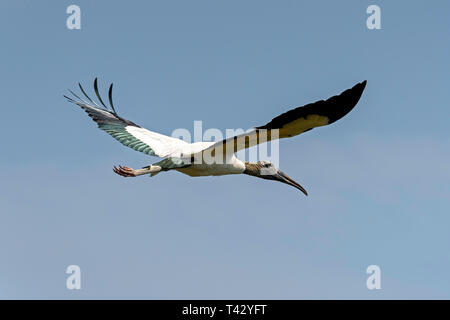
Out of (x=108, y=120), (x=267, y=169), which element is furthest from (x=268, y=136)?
(x=108, y=120)

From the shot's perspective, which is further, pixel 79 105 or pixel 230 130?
pixel 79 105

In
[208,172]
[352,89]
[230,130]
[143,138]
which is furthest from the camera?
[143,138]

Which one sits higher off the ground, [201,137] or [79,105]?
[79,105]

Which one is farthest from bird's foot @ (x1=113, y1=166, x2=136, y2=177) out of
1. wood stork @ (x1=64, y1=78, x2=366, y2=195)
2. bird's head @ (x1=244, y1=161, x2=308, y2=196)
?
bird's head @ (x1=244, y1=161, x2=308, y2=196)

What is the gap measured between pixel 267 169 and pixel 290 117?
4.11 m

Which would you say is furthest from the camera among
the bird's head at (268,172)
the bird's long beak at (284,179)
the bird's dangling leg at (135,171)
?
the bird's long beak at (284,179)

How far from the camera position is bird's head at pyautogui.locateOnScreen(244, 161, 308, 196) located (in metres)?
18.8

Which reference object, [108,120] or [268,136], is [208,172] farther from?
[108,120]

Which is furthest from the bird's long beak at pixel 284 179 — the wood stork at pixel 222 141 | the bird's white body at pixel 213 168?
the bird's white body at pixel 213 168

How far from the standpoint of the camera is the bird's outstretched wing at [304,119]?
1504 cm

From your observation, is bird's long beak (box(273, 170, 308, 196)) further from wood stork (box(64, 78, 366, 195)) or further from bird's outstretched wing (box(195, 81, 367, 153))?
bird's outstretched wing (box(195, 81, 367, 153))

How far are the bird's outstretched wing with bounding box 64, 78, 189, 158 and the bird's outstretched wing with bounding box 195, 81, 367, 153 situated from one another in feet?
5.89

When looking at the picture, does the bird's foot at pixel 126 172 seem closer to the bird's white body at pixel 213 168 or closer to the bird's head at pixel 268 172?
the bird's white body at pixel 213 168

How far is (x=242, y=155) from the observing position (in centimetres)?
1775
